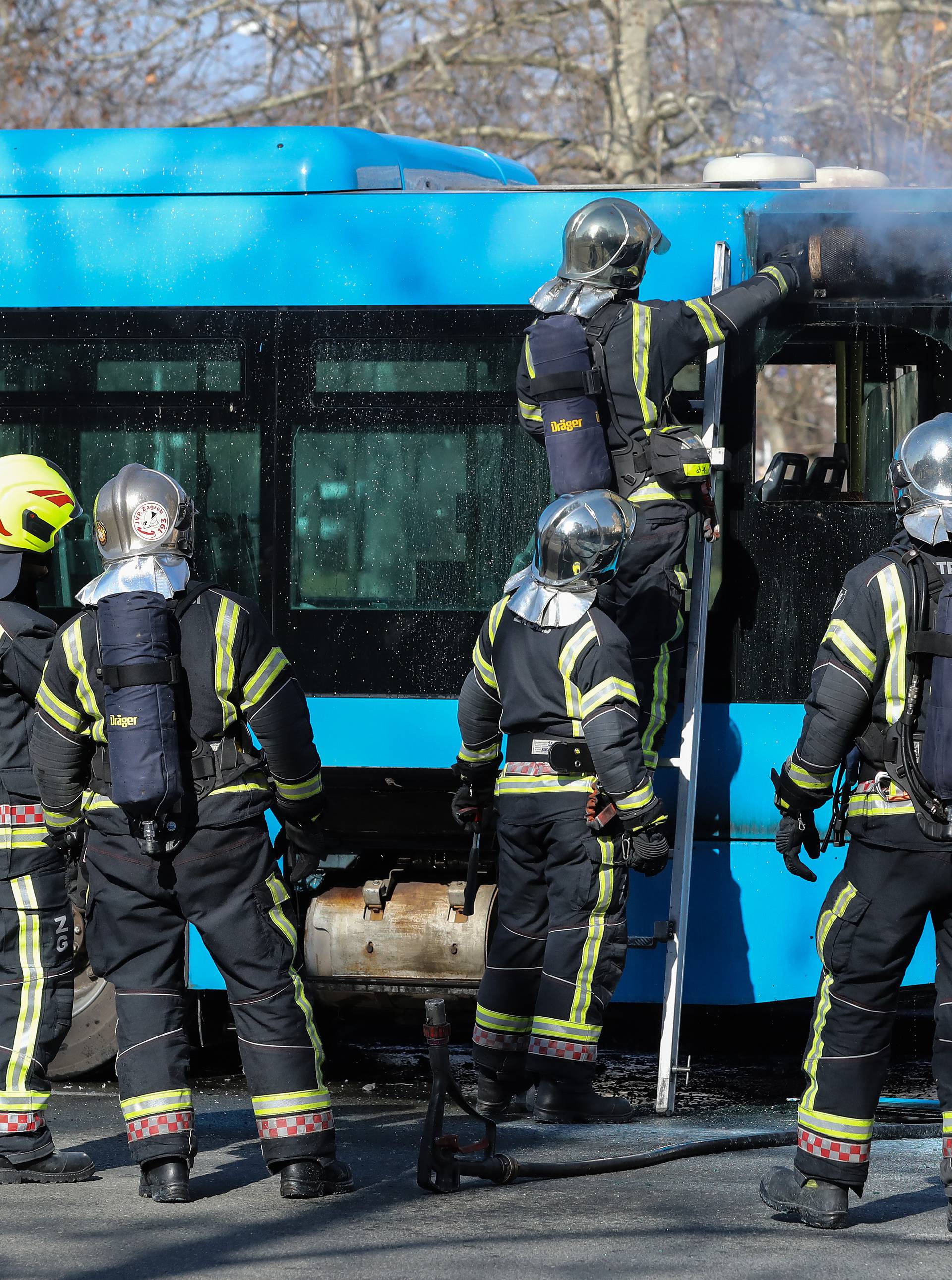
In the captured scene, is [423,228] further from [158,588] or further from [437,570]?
[158,588]

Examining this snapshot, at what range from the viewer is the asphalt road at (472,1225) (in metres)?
4.10

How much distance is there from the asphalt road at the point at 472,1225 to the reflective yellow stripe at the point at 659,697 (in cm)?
128

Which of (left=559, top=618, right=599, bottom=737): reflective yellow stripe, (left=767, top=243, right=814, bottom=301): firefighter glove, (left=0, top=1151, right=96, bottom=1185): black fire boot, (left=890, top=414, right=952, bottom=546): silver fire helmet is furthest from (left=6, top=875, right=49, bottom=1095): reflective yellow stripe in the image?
(left=767, top=243, right=814, bottom=301): firefighter glove

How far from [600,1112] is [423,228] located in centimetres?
308

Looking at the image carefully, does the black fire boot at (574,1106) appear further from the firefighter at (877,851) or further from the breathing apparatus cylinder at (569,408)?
the breathing apparatus cylinder at (569,408)

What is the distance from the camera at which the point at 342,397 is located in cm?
616

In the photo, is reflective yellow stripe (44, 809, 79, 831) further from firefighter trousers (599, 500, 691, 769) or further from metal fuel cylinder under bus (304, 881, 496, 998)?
firefighter trousers (599, 500, 691, 769)

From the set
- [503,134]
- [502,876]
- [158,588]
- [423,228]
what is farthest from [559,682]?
[503,134]

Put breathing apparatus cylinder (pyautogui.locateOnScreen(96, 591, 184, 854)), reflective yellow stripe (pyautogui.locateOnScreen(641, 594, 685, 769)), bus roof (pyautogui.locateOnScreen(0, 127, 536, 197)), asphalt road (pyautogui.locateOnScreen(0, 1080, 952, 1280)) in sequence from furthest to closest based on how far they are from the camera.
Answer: bus roof (pyautogui.locateOnScreen(0, 127, 536, 197)) → reflective yellow stripe (pyautogui.locateOnScreen(641, 594, 685, 769)) → breathing apparatus cylinder (pyautogui.locateOnScreen(96, 591, 184, 854)) → asphalt road (pyautogui.locateOnScreen(0, 1080, 952, 1280))

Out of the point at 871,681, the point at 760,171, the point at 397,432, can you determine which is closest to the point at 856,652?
the point at 871,681

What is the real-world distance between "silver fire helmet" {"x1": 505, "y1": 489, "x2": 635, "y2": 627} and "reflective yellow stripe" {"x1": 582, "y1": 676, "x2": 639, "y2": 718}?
0.73 ft

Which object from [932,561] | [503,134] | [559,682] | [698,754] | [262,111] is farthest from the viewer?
[262,111]

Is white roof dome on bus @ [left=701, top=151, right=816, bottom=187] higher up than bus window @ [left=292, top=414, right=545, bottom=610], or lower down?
higher up

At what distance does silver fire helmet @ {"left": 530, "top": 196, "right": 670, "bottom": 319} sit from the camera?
223 inches
